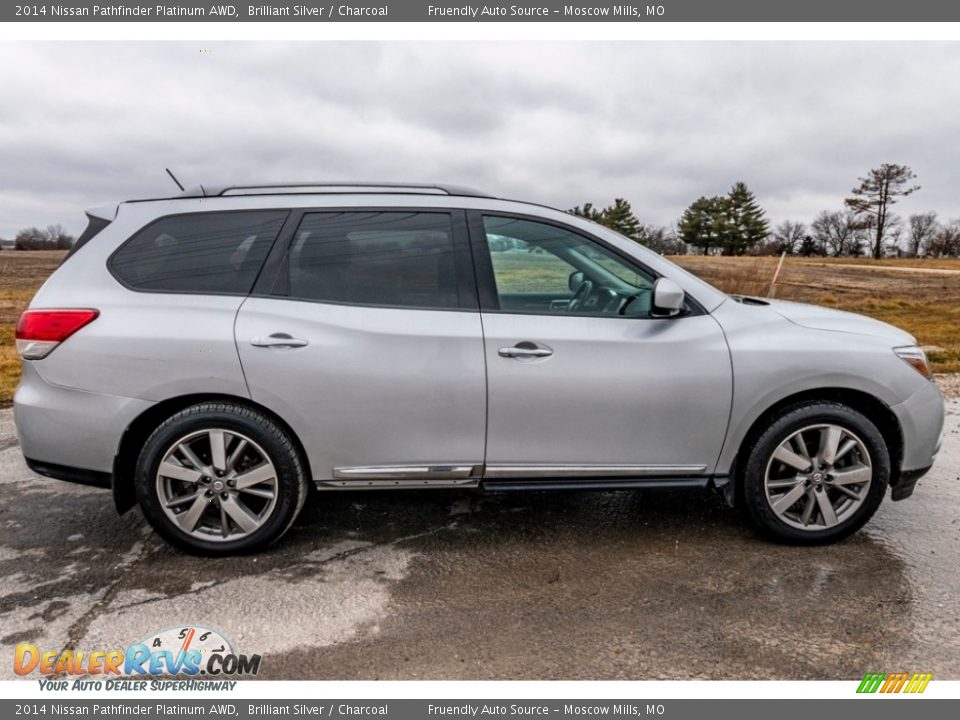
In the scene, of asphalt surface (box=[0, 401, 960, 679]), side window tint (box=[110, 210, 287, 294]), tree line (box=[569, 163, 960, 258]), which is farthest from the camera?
tree line (box=[569, 163, 960, 258])

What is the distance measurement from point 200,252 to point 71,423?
102cm

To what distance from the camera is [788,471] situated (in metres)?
3.31

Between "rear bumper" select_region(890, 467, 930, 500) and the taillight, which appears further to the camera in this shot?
"rear bumper" select_region(890, 467, 930, 500)

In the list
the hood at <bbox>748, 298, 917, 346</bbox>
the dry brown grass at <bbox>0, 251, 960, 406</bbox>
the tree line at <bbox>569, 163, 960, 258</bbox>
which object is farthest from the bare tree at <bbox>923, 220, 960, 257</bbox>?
the hood at <bbox>748, 298, 917, 346</bbox>

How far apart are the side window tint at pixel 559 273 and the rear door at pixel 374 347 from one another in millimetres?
190

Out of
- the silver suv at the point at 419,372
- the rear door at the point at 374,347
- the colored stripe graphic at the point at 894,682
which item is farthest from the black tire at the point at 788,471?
the rear door at the point at 374,347

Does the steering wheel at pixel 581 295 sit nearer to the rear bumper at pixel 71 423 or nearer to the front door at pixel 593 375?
the front door at pixel 593 375

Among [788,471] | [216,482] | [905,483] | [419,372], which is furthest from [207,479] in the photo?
[905,483]

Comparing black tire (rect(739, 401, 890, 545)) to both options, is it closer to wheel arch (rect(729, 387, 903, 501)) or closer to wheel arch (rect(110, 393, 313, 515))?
wheel arch (rect(729, 387, 903, 501))

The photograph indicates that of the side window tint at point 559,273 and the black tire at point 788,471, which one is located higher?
the side window tint at point 559,273

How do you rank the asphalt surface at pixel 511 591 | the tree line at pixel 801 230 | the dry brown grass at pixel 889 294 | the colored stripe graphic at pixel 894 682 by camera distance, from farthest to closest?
the tree line at pixel 801 230
the dry brown grass at pixel 889 294
the asphalt surface at pixel 511 591
the colored stripe graphic at pixel 894 682

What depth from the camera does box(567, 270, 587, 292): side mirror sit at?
3387 mm

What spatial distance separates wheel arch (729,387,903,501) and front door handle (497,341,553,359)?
3.68 ft

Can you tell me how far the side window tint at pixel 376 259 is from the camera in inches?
126
